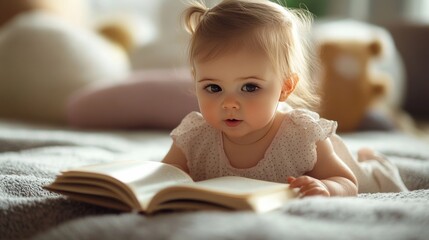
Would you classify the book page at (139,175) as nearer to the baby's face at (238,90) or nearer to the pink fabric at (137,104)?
the baby's face at (238,90)

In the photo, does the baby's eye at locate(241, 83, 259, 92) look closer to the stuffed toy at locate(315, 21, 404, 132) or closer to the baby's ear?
the baby's ear

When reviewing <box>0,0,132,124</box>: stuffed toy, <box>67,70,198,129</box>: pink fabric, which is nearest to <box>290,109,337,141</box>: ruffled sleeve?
<box>67,70,198,129</box>: pink fabric

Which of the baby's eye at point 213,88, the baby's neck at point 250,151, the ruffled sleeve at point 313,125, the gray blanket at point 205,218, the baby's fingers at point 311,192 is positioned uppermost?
the baby's eye at point 213,88

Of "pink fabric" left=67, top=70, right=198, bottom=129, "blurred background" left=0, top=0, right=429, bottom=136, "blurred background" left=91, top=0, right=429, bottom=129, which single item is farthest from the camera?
"blurred background" left=91, top=0, right=429, bottom=129

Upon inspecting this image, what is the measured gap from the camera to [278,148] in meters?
1.06

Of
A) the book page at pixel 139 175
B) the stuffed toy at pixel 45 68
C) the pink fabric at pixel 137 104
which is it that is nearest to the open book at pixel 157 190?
the book page at pixel 139 175

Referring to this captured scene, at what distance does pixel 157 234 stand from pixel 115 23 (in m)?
1.96

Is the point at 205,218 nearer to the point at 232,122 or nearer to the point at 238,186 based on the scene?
the point at 238,186

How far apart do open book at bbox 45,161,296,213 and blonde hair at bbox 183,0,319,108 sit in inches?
8.1

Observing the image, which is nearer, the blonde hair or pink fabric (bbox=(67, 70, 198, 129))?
the blonde hair

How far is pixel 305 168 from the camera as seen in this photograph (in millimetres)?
1053

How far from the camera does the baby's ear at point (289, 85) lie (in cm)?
107

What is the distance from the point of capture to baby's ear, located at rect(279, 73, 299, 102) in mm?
1065

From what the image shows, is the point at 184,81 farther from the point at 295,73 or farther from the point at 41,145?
the point at 295,73
